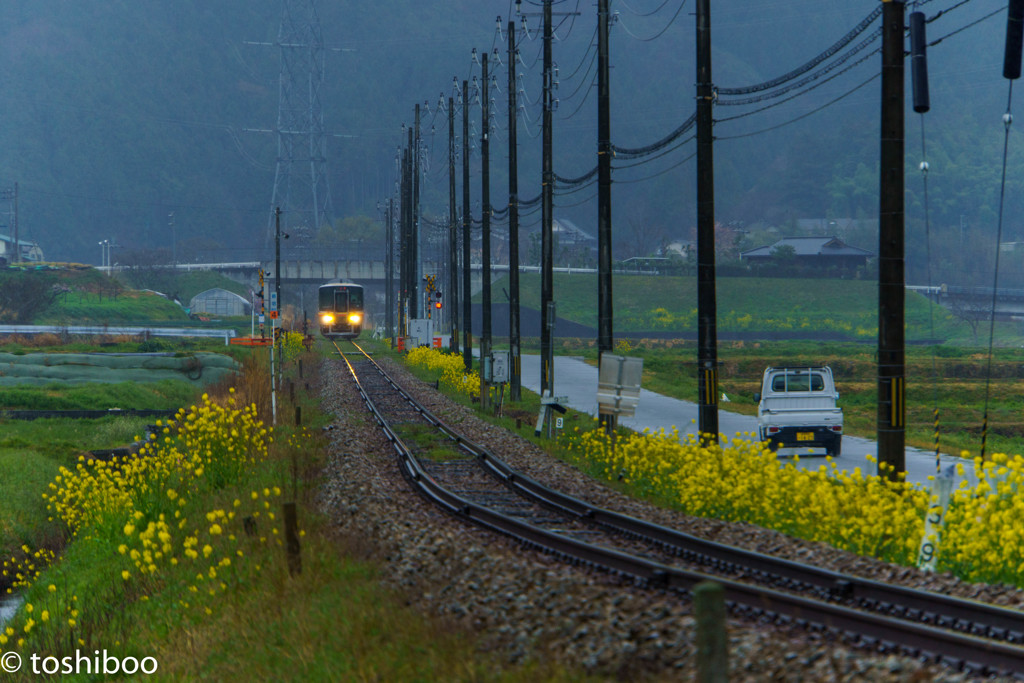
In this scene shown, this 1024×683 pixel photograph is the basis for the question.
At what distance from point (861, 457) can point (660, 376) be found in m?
32.0

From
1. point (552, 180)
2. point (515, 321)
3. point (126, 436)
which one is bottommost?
point (126, 436)

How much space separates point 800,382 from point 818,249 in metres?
116

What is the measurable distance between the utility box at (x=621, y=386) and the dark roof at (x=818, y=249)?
395ft

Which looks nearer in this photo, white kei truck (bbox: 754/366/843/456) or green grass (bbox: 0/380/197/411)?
white kei truck (bbox: 754/366/843/456)

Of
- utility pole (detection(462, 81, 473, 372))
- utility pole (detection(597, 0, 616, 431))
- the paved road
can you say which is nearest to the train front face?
the paved road

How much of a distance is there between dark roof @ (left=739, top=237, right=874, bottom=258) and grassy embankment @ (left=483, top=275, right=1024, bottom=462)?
11330mm

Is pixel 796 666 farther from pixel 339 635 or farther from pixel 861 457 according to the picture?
pixel 861 457

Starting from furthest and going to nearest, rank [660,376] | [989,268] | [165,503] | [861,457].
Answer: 1. [989,268]
2. [660,376]
3. [861,457]
4. [165,503]

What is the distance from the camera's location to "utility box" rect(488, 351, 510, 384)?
2978 centimetres

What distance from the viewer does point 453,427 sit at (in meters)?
24.6

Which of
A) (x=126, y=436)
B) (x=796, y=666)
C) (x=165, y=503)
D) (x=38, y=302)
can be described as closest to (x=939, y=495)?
(x=796, y=666)

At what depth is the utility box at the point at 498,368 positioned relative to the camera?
29781mm

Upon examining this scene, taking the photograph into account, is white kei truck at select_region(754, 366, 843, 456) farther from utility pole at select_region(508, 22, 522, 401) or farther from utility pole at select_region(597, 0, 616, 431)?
utility pole at select_region(508, 22, 522, 401)

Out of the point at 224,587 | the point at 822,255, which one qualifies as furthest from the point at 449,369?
the point at 822,255
